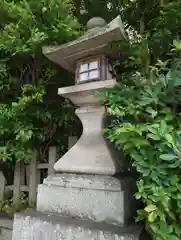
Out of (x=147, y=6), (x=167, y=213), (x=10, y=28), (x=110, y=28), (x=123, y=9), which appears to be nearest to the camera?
(x=167, y=213)

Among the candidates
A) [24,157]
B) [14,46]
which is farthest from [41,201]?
[14,46]

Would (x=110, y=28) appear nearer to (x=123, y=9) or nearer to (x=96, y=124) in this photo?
(x=96, y=124)

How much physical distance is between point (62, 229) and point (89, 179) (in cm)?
33

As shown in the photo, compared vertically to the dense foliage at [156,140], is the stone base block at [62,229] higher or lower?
lower

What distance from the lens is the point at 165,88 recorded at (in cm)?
105

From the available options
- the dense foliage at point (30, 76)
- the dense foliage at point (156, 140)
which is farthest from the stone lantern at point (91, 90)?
the dense foliage at point (156, 140)

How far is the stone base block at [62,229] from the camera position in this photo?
1.12m

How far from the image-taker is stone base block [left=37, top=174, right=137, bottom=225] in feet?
4.01

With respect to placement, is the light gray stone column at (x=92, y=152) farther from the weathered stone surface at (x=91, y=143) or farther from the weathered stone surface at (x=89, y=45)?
the weathered stone surface at (x=89, y=45)

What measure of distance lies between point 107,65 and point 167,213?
103 cm

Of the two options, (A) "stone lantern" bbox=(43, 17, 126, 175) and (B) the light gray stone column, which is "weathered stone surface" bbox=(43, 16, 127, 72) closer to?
(A) "stone lantern" bbox=(43, 17, 126, 175)

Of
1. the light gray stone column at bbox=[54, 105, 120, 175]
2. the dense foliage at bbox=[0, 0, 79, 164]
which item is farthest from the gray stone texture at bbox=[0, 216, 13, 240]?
the light gray stone column at bbox=[54, 105, 120, 175]

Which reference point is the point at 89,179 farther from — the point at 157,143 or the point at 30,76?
the point at 30,76

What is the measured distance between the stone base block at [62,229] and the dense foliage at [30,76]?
2.12 feet
